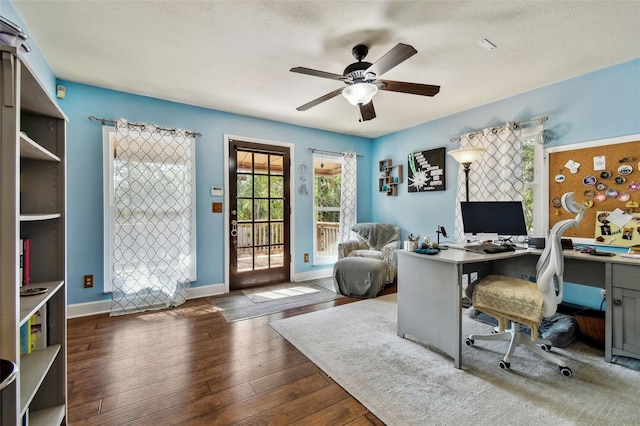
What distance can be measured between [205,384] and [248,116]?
3.38 metres

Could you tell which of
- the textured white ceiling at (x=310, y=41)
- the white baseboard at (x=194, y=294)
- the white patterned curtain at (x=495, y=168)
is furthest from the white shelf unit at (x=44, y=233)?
the white patterned curtain at (x=495, y=168)

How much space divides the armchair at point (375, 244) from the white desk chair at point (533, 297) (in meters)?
1.85

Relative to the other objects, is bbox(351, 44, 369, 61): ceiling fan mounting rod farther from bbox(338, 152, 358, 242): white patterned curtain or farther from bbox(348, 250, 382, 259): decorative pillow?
bbox(348, 250, 382, 259): decorative pillow

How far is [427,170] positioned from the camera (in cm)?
428

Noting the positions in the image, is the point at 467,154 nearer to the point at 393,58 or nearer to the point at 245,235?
the point at 393,58

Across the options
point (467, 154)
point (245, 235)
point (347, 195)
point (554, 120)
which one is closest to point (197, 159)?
point (245, 235)

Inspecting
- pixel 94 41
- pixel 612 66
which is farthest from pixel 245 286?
pixel 612 66

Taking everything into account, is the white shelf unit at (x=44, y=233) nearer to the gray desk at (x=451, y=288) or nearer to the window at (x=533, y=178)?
the gray desk at (x=451, y=288)

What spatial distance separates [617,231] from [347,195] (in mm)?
3262

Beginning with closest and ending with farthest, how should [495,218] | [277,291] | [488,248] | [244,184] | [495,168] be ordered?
[488,248], [495,218], [495,168], [277,291], [244,184]

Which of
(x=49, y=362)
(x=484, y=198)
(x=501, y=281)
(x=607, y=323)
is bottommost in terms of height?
(x=607, y=323)

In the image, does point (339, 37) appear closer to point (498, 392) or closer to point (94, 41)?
point (94, 41)

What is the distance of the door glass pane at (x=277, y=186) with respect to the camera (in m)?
4.35

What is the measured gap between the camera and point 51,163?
1.47 metres
